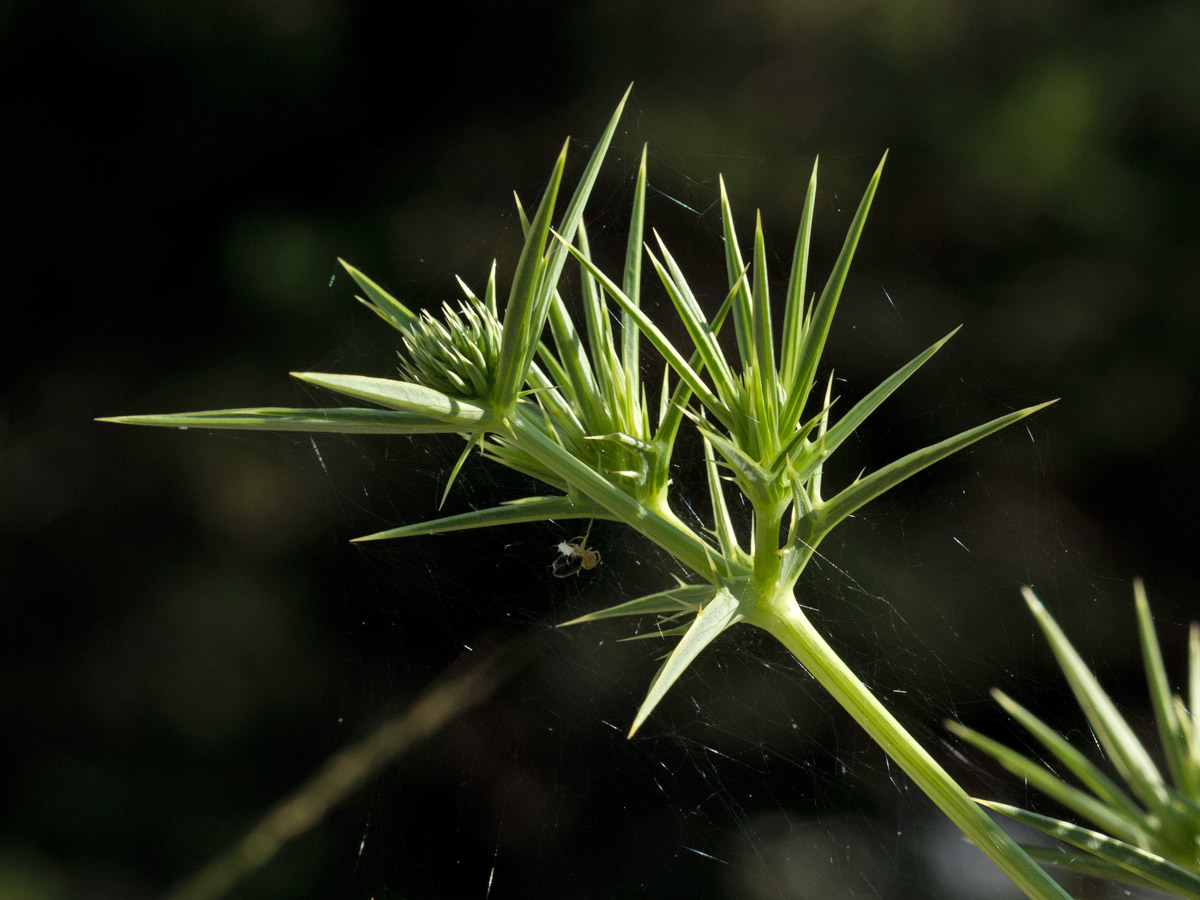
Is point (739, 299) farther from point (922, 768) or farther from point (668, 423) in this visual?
point (922, 768)

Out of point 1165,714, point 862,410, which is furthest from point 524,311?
point 1165,714

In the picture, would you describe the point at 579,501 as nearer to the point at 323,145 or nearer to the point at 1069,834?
the point at 1069,834

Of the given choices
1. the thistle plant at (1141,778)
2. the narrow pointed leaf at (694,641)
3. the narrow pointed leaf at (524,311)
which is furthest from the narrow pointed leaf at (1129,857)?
the narrow pointed leaf at (524,311)

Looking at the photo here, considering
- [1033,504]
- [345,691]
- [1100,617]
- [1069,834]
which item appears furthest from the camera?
[345,691]

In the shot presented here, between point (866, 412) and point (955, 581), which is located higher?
point (866, 412)

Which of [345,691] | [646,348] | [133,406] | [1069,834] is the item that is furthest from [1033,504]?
[133,406]

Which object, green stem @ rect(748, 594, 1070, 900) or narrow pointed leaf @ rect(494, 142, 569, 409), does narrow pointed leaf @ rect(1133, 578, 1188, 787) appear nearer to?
green stem @ rect(748, 594, 1070, 900)

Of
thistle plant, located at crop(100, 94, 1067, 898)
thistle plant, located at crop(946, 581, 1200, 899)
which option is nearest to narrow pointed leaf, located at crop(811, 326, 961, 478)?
thistle plant, located at crop(100, 94, 1067, 898)

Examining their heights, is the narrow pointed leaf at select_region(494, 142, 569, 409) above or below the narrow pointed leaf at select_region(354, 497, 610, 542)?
above
